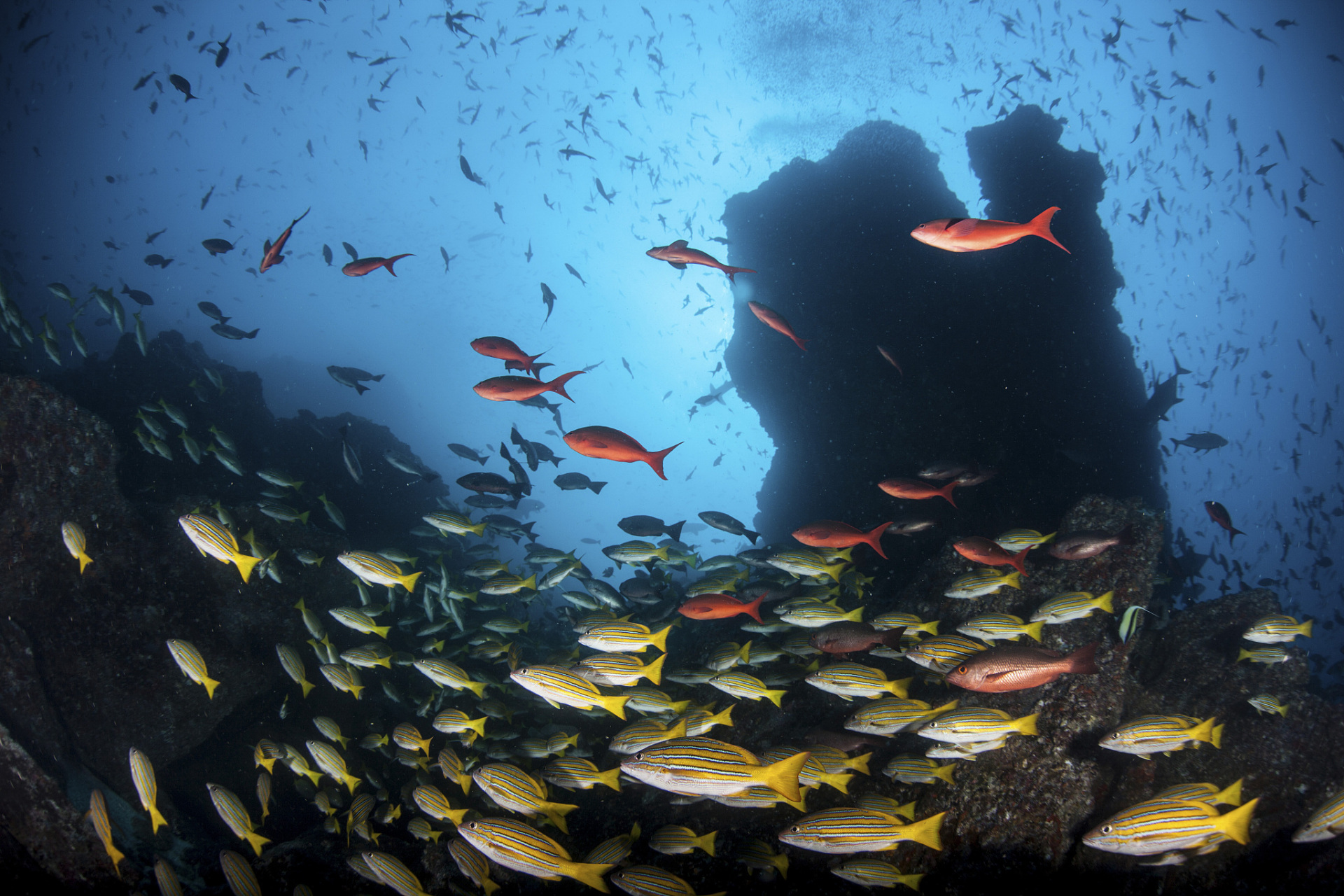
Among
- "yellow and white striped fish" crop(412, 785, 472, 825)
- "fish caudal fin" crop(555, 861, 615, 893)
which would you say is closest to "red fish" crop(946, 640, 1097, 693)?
"fish caudal fin" crop(555, 861, 615, 893)

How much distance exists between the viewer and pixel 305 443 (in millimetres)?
14445

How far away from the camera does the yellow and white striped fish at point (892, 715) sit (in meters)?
3.91

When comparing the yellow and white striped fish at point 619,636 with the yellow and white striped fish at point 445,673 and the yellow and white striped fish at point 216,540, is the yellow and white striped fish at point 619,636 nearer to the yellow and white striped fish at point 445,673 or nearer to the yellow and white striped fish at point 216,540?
the yellow and white striped fish at point 445,673

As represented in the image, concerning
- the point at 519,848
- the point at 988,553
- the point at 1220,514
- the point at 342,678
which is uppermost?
the point at 1220,514

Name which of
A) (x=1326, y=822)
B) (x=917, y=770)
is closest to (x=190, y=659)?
(x=917, y=770)

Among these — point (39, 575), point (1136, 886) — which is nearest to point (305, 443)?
point (39, 575)

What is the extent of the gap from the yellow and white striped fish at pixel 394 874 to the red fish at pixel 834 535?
482 cm

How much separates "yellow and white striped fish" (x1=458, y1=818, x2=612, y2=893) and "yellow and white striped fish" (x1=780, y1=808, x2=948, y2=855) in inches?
50.6

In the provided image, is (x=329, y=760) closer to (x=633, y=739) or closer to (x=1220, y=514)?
(x=633, y=739)

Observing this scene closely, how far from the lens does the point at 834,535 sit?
5.84 metres

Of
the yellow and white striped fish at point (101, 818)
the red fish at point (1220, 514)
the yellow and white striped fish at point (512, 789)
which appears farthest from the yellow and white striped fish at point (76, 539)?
the red fish at point (1220, 514)

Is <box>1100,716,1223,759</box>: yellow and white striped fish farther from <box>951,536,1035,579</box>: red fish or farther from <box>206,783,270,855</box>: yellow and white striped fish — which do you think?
<box>206,783,270,855</box>: yellow and white striped fish

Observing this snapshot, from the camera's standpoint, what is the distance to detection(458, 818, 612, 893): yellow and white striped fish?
9.82ft

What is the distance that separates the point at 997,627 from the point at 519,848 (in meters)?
4.57
